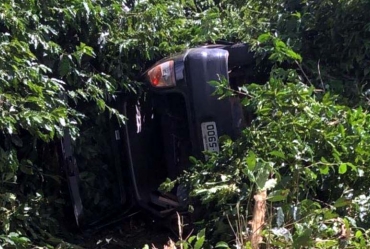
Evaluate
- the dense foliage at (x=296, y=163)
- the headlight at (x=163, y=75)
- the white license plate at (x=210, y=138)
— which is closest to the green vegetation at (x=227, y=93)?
the dense foliage at (x=296, y=163)

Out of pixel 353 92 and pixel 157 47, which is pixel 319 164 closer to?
pixel 353 92

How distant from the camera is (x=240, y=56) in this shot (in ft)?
15.4

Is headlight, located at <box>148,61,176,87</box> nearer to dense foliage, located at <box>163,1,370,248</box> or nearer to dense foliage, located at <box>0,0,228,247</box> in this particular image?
dense foliage, located at <box>0,0,228,247</box>

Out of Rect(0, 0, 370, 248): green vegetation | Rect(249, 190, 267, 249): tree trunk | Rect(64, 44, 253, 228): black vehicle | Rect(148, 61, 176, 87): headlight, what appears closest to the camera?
Rect(249, 190, 267, 249): tree trunk

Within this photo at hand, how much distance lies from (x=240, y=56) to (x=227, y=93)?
665 millimetres

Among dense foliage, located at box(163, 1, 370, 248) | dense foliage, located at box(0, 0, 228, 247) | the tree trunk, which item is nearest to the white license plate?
dense foliage, located at box(163, 1, 370, 248)

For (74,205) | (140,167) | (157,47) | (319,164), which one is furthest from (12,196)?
(319,164)

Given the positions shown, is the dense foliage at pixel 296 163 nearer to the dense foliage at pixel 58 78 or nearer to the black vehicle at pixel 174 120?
the black vehicle at pixel 174 120

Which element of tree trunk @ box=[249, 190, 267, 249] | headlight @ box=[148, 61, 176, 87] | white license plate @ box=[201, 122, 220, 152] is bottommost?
tree trunk @ box=[249, 190, 267, 249]

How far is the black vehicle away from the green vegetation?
14 cm

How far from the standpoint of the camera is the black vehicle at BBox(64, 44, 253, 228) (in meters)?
4.34

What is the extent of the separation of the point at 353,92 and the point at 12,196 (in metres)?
2.20

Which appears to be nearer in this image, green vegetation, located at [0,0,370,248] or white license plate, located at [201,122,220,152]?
green vegetation, located at [0,0,370,248]

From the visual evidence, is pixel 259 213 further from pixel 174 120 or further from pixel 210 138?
pixel 174 120
